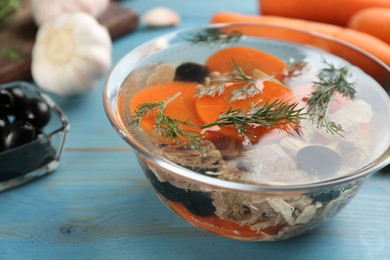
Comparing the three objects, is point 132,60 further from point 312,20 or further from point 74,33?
point 312,20

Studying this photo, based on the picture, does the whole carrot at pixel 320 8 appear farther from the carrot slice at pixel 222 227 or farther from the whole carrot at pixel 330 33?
the carrot slice at pixel 222 227

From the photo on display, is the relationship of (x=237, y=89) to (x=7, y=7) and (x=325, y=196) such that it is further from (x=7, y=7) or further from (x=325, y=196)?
(x=7, y=7)

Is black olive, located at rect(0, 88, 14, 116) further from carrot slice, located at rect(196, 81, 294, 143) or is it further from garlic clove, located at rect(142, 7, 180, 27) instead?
garlic clove, located at rect(142, 7, 180, 27)

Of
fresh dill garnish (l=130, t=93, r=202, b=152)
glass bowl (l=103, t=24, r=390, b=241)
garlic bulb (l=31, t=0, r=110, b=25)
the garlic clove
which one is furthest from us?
the garlic clove

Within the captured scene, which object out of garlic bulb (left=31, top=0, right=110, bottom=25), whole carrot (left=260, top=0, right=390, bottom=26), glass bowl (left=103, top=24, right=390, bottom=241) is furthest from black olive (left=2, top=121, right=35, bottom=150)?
whole carrot (left=260, top=0, right=390, bottom=26)

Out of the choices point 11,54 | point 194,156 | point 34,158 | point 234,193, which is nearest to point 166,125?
point 194,156
